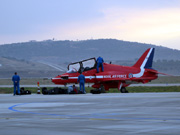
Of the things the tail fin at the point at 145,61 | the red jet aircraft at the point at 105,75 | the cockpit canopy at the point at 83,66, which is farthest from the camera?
the tail fin at the point at 145,61

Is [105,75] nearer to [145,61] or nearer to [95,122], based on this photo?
[145,61]

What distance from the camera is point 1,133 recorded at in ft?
37.9

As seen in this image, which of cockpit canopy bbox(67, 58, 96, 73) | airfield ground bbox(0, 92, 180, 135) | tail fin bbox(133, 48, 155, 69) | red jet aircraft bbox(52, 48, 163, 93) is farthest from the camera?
tail fin bbox(133, 48, 155, 69)

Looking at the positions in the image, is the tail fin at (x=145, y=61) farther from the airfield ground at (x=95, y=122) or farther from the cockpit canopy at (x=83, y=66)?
the airfield ground at (x=95, y=122)

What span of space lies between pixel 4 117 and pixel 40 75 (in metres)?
124

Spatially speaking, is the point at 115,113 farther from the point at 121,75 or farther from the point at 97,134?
the point at 121,75

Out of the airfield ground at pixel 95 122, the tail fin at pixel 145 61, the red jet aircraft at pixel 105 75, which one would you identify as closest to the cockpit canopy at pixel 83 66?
the red jet aircraft at pixel 105 75

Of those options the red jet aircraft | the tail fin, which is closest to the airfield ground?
the red jet aircraft

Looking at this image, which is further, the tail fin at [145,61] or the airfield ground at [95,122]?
the tail fin at [145,61]

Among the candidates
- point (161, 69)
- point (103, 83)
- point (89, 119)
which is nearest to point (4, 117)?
point (89, 119)

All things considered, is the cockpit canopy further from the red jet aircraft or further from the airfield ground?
the airfield ground

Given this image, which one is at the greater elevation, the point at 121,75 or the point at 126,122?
the point at 121,75

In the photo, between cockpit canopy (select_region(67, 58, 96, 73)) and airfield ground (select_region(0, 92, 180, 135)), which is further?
cockpit canopy (select_region(67, 58, 96, 73))

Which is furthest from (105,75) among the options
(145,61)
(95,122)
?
(95,122)
